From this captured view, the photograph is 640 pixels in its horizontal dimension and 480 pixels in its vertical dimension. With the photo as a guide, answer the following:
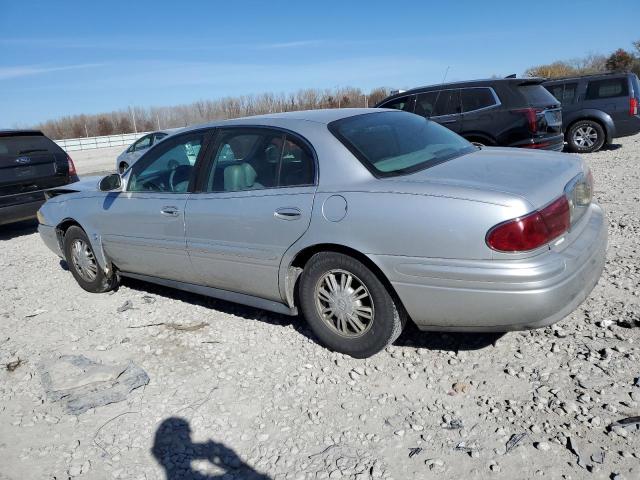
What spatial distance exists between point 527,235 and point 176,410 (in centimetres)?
219

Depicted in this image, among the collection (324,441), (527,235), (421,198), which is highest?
(421,198)

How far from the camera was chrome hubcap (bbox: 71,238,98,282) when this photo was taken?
5172 millimetres

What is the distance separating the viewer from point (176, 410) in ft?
10.2

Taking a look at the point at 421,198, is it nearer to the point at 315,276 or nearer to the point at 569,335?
the point at 315,276

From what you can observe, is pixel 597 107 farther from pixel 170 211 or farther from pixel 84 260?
pixel 84 260

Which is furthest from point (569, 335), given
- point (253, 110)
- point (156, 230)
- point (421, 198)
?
point (253, 110)

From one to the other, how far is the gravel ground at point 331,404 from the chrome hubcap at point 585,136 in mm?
9159

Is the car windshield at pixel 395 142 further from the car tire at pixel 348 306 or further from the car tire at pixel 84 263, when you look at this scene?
the car tire at pixel 84 263

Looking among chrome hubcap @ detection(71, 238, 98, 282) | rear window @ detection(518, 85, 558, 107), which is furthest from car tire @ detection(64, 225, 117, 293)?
rear window @ detection(518, 85, 558, 107)

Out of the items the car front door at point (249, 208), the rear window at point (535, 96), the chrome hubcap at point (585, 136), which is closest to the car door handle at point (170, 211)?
the car front door at point (249, 208)

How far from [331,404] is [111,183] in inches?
115

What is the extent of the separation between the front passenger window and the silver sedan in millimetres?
14

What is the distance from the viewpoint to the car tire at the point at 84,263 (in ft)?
16.8

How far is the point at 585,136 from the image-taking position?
1241cm
